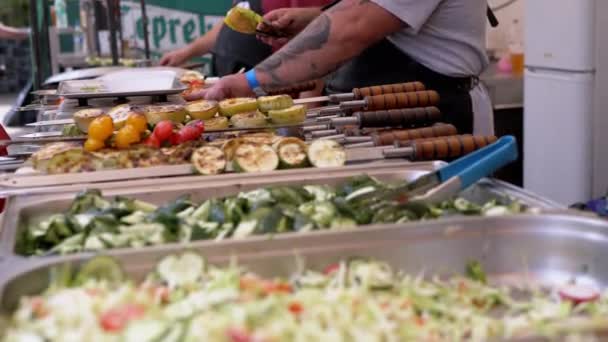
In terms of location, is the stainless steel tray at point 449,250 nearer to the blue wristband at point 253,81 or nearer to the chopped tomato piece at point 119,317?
the chopped tomato piece at point 119,317

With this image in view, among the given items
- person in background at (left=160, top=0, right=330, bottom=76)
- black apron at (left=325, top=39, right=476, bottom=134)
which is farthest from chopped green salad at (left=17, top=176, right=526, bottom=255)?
person in background at (left=160, top=0, right=330, bottom=76)

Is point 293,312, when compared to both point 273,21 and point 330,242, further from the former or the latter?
point 273,21

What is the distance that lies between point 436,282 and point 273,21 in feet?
7.25

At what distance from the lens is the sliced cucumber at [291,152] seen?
76.9 inches

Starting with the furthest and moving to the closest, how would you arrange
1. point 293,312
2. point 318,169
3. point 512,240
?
1. point 318,169
2. point 512,240
3. point 293,312

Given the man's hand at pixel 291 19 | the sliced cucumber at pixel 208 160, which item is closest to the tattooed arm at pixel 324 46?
the man's hand at pixel 291 19

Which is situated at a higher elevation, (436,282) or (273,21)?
(273,21)

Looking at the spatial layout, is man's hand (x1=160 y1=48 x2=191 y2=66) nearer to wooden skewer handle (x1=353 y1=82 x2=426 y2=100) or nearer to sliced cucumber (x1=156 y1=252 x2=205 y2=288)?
wooden skewer handle (x1=353 y1=82 x2=426 y2=100)

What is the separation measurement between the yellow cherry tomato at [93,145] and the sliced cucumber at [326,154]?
0.56 m

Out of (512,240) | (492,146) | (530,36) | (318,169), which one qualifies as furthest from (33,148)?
(530,36)

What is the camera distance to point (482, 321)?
1132 mm

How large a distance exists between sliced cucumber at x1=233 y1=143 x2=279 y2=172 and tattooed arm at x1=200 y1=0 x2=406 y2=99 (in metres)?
0.85

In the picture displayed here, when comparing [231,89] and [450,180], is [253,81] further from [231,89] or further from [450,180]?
[450,180]

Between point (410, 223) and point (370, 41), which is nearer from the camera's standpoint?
point (410, 223)
